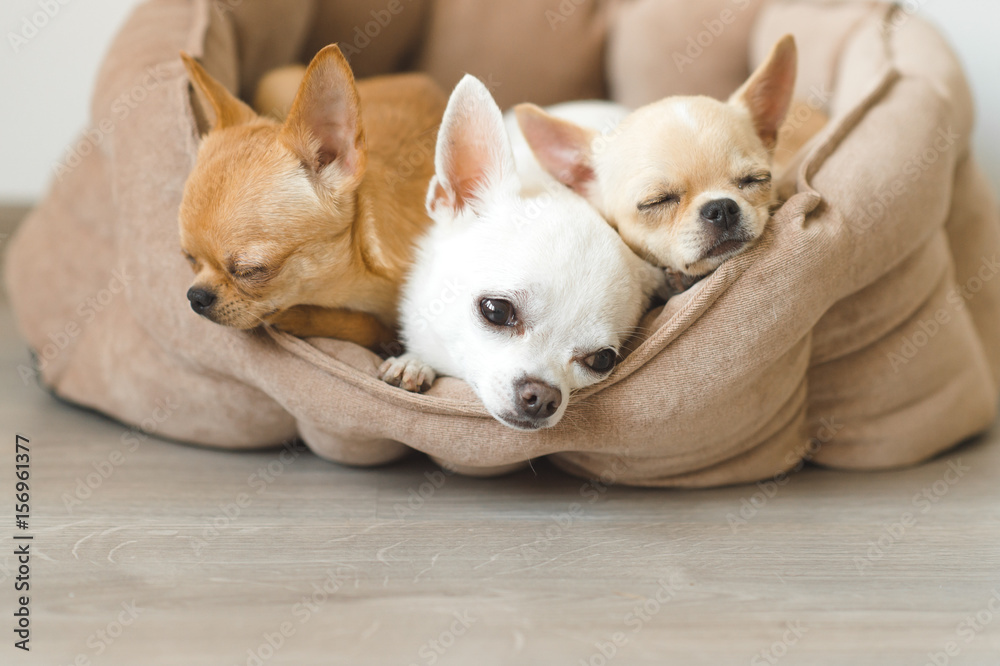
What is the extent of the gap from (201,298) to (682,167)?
0.97 meters

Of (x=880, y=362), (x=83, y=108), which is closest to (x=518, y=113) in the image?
(x=880, y=362)

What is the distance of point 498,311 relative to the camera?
4.63 ft

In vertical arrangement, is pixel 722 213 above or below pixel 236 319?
above

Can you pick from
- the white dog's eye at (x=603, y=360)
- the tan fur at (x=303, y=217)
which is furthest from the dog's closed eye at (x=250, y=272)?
the white dog's eye at (x=603, y=360)

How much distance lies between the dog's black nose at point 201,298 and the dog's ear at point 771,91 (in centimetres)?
120

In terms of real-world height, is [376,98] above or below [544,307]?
above

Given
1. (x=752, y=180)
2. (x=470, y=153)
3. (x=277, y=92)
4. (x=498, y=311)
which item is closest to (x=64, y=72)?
(x=277, y=92)

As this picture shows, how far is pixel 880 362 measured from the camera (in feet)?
5.82

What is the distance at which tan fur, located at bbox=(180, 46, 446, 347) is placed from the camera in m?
1.40

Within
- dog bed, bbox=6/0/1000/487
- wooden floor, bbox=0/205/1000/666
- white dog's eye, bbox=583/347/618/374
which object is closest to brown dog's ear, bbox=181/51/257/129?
dog bed, bbox=6/0/1000/487

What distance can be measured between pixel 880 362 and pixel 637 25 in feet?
4.76

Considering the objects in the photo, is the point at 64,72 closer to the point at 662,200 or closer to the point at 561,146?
the point at 561,146

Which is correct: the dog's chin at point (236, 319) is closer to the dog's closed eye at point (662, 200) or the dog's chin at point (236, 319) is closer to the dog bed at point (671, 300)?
the dog bed at point (671, 300)

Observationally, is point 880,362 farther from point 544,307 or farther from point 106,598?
point 106,598
